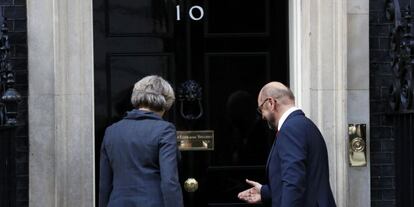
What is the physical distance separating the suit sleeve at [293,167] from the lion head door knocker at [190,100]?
77.7 inches

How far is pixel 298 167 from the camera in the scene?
13.6ft

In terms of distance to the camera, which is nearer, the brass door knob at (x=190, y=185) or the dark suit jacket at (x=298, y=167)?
the dark suit jacket at (x=298, y=167)

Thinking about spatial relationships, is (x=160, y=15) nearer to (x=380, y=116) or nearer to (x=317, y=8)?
(x=317, y=8)

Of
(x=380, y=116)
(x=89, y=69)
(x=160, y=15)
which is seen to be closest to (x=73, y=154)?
(x=89, y=69)

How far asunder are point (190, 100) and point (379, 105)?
1387 mm

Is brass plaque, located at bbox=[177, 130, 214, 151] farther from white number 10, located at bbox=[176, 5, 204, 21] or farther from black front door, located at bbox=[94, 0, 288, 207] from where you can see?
white number 10, located at bbox=[176, 5, 204, 21]

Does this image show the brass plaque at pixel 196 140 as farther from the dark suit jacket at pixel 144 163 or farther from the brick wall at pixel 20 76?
the dark suit jacket at pixel 144 163

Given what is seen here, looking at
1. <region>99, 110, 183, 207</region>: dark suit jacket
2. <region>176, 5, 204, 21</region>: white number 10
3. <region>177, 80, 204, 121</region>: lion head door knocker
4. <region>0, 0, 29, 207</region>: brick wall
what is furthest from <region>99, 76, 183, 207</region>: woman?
<region>176, 5, 204, 21</region>: white number 10

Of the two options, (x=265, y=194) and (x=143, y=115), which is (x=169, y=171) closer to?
(x=143, y=115)

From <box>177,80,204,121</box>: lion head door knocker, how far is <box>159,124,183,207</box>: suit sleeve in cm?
185

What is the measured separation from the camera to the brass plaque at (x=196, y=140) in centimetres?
616

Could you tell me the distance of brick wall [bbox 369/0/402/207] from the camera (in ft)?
19.6

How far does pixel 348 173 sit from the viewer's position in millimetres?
5871

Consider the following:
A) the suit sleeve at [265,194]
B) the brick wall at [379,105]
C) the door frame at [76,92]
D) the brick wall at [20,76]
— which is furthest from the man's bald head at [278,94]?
the brick wall at [20,76]
